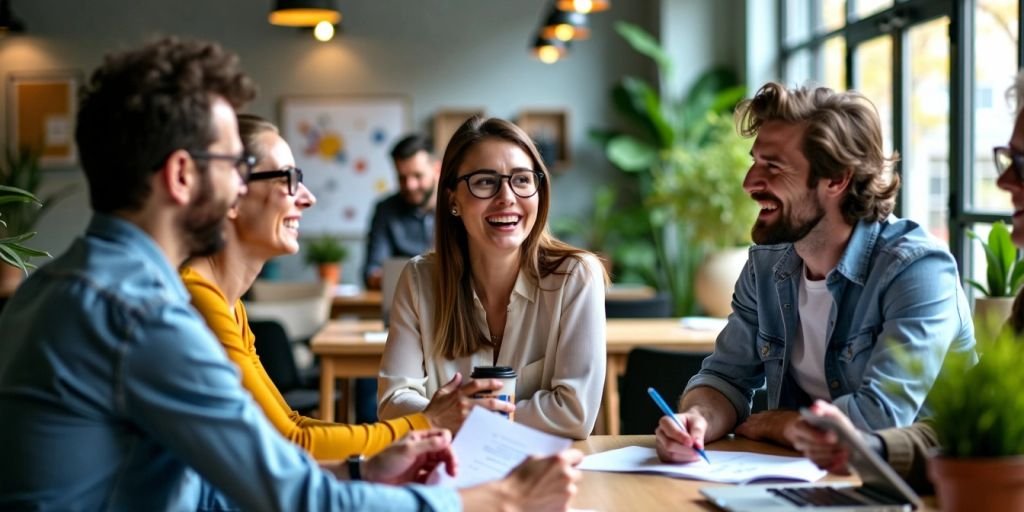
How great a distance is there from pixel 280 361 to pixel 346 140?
411 centimetres

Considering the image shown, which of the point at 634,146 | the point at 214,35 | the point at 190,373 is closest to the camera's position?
the point at 190,373

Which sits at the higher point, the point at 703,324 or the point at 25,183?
the point at 25,183

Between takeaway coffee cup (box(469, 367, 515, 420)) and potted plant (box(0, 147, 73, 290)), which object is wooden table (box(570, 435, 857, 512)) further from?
potted plant (box(0, 147, 73, 290))

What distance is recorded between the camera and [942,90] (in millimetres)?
5172

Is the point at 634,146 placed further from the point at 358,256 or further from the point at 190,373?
the point at 190,373

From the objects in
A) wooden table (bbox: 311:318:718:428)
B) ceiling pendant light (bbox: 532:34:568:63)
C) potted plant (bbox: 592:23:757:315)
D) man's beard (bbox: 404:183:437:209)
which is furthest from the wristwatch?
ceiling pendant light (bbox: 532:34:568:63)

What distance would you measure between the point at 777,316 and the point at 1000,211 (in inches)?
93.9

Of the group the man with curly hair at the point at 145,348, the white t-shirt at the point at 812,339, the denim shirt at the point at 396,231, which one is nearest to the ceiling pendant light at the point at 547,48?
the denim shirt at the point at 396,231

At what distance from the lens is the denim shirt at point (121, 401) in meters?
1.41

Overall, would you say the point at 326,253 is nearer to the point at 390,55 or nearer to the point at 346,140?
the point at 346,140

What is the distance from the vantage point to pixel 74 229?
8961mm

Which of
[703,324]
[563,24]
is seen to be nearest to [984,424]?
[703,324]

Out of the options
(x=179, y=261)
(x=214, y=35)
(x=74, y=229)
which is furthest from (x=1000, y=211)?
(x=74, y=229)

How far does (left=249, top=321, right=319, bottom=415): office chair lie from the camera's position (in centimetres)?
491
